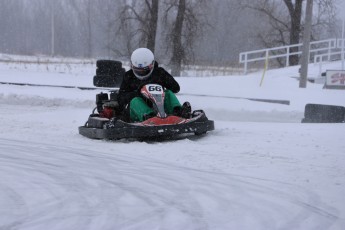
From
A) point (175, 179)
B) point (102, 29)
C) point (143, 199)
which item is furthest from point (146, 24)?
point (102, 29)

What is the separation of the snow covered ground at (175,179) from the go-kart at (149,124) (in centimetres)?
13

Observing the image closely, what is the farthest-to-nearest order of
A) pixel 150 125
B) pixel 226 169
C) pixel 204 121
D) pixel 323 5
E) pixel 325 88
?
pixel 323 5 < pixel 325 88 < pixel 204 121 < pixel 150 125 < pixel 226 169

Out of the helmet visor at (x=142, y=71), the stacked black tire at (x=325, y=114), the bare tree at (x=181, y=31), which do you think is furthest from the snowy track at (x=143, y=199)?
the bare tree at (x=181, y=31)

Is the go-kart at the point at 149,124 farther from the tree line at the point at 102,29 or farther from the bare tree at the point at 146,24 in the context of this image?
the tree line at the point at 102,29

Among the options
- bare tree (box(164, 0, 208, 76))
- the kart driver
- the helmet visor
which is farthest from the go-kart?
bare tree (box(164, 0, 208, 76))

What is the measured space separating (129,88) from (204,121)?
126cm

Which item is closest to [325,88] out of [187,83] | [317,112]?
[187,83]

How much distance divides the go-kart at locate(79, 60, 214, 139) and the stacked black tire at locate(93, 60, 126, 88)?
307 cm

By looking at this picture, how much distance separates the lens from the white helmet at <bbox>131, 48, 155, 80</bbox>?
8391mm

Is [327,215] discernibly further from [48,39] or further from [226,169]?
[48,39]

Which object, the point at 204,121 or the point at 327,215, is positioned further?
the point at 204,121

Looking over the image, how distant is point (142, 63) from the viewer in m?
8.39

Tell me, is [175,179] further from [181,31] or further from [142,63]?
[181,31]

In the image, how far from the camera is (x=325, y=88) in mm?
18547
